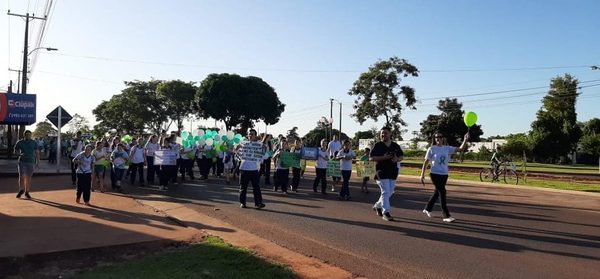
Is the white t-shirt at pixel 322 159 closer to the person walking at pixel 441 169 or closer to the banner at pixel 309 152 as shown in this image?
the banner at pixel 309 152

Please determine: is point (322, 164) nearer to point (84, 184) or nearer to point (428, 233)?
point (84, 184)

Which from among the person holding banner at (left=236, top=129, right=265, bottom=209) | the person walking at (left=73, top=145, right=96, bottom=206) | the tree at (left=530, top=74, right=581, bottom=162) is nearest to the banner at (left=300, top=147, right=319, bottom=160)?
the person holding banner at (left=236, top=129, right=265, bottom=209)

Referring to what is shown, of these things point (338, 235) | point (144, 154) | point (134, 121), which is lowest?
point (338, 235)

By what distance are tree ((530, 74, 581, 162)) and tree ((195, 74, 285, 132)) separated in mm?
26095

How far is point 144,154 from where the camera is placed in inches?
701

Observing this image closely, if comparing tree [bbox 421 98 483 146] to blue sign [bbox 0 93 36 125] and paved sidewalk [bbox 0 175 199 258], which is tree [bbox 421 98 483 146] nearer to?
blue sign [bbox 0 93 36 125]

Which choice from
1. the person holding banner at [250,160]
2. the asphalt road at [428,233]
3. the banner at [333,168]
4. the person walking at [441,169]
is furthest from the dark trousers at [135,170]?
the person walking at [441,169]

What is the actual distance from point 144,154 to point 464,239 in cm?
1222

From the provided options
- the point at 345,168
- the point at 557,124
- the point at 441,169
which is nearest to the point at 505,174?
the point at 345,168

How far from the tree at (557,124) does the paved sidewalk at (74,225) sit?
40086 millimetres

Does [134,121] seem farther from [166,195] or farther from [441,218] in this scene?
[441,218]

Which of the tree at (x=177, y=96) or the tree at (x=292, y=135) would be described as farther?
the tree at (x=177, y=96)

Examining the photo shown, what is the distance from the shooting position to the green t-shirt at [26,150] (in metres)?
12.8

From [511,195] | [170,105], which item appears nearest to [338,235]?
[511,195]
